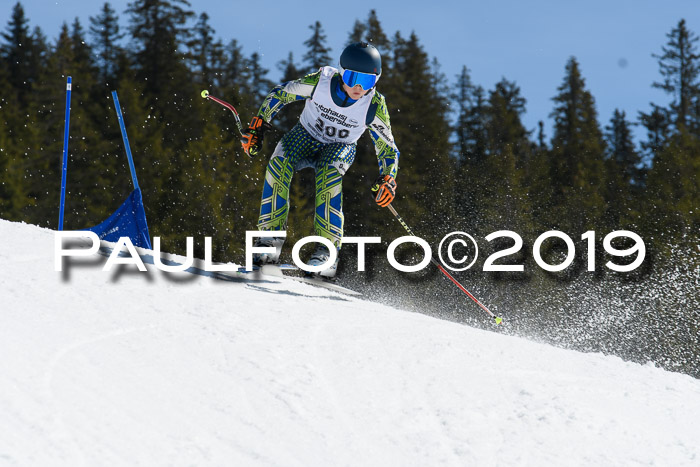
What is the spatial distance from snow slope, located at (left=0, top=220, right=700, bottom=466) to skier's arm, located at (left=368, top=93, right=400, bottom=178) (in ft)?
6.88

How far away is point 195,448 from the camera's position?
7.47 ft

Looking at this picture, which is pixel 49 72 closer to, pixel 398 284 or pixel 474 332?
pixel 398 284

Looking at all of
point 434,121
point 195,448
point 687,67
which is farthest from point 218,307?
point 687,67

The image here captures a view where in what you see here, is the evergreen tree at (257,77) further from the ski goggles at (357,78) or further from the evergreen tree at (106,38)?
the ski goggles at (357,78)

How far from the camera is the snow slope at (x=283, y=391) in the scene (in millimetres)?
2318

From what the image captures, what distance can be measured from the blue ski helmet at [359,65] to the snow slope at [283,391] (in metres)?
2.10

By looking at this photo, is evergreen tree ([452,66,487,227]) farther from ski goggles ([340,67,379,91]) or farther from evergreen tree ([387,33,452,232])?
ski goggles ([340,67,379,91])

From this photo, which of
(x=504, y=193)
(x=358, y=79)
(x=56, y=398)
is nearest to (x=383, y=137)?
(x=358, y=79)

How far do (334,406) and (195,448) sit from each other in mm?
640

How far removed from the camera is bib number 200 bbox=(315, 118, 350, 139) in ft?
18.8

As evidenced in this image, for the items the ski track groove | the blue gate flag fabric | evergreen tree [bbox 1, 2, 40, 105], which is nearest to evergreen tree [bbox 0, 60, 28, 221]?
evergreen tree [bbox 1, 2, 40, 105]

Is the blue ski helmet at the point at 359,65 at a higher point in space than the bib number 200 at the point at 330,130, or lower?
higher

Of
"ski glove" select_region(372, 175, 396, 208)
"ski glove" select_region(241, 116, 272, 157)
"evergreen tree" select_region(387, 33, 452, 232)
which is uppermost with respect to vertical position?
"evergreen tree" select_region(387, 33, 452, 232)

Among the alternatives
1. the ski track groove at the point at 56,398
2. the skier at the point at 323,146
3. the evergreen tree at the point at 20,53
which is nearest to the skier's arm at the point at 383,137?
the skier at the point at 323,146
